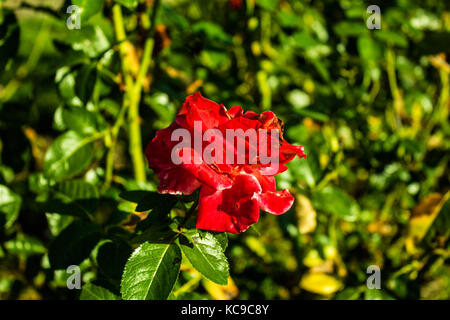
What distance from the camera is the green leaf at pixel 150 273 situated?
63 centimetres

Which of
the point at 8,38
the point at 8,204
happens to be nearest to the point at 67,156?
the point at 8,204

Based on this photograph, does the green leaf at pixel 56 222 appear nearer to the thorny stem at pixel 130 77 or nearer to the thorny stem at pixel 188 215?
the thorny stem at pixel 130 77

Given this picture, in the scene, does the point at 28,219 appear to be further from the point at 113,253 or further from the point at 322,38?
the point at 322,38

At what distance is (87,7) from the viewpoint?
0.79m

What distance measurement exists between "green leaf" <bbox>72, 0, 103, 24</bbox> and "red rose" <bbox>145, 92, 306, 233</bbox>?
325 millimetres

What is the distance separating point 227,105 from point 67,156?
0.45m

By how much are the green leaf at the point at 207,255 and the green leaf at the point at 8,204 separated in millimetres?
600

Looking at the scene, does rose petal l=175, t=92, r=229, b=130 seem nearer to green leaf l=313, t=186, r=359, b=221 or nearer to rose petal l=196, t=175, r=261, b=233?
rose petal l=196, t=175, r=261, b=233

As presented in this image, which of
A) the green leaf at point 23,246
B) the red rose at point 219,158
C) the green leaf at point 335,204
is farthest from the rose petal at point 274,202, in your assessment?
the green leaf at point 23,246

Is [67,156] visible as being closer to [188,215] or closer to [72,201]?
[72,201]

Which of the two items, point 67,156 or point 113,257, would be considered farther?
point 67,156

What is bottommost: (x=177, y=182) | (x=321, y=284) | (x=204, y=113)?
(x=321, y=284)

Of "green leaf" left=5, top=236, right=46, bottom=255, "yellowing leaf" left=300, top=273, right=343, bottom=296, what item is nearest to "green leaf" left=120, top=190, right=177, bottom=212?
"green leaf" left=5, top=236, right=46, bottom=255
